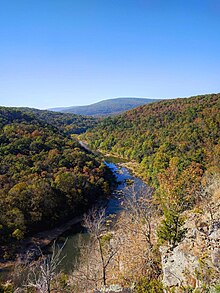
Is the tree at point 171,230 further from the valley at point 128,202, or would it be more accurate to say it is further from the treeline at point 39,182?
the treeline at point 39,182

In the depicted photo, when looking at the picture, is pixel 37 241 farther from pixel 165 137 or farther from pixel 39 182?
pixel 165 137

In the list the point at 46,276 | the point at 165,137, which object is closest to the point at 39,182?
the point at 46,276

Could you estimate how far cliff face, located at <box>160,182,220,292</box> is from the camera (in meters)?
8.62

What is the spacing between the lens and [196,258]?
1091 cm

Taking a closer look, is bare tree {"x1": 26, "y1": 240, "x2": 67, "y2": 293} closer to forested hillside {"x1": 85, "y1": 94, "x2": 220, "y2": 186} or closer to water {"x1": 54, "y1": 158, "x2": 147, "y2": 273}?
water {"x1": 54, "y1": 158, "x2": 147, "y2": 273}

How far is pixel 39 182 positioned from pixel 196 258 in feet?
84.0

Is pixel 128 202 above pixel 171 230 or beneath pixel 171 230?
beneath

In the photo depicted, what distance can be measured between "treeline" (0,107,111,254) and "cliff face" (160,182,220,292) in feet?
59.0

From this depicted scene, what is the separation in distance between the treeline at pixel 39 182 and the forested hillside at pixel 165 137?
40.7 feet

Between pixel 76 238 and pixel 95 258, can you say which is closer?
pixel 95 258

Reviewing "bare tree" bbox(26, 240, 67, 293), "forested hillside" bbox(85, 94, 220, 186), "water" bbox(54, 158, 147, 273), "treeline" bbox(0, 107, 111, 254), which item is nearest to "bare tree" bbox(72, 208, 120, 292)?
"water" bbox(54, 158, 147, 273)

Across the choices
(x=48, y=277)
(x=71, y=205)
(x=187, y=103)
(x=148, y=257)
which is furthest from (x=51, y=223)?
(x=187, y=103)

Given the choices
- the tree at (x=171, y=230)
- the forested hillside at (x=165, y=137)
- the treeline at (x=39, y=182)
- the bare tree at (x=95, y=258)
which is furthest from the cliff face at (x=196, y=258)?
the treeline at (x=39, y=182)

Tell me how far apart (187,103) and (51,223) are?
223ft
